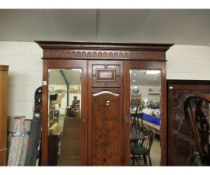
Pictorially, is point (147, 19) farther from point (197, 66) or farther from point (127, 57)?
point (197, 66)

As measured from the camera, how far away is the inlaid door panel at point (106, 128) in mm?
2951

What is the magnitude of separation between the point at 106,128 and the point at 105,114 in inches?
6.7

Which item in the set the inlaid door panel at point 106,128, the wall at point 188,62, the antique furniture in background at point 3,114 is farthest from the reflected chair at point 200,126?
the antique furniture in background at point 3,114

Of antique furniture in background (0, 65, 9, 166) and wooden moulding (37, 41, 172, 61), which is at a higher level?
wooden moulding (37, 41, 172, 61)

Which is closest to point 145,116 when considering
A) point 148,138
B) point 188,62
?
point 148,138

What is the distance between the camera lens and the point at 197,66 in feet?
12.4

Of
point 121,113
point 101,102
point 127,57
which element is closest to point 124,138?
point 121,113

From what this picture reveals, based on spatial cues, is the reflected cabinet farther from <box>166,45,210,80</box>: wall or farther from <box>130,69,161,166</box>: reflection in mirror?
<box>166,45,210,80</box>: wall

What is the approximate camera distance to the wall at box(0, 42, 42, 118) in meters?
3.54

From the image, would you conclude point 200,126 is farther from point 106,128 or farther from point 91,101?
point 91,101

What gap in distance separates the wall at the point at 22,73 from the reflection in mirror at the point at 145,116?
4.82ft

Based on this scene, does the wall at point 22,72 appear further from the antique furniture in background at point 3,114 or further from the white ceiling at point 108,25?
the antique furniture in background at point 3,114

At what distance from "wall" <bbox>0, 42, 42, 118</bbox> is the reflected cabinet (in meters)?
0.71

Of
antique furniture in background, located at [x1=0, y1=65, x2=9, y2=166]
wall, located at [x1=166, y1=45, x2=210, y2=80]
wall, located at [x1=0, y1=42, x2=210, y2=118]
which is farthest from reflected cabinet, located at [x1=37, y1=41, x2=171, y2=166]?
wall, located at [x1=166, y1=45, x2=210, y2=80]
